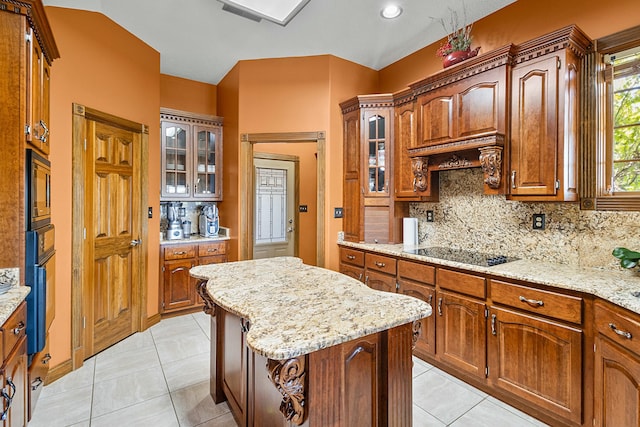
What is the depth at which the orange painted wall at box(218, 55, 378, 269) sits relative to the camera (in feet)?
11.9

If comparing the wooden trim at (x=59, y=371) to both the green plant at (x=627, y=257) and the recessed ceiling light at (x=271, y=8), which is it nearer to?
the recessed ceiling light at (x=271, y=8)

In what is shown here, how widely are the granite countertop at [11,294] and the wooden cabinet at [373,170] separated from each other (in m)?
2.74

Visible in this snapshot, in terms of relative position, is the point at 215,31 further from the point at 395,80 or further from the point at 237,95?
the point at 395,80

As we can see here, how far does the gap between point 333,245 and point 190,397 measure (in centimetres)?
202

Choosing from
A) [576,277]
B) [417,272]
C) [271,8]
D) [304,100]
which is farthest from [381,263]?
[271,8]

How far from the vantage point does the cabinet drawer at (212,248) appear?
397 centimetres

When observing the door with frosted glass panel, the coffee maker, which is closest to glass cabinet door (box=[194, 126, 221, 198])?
the coffee maker

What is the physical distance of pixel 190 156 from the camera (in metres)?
4.11

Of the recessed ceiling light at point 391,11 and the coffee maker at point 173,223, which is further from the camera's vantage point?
the coffee maker at point 173,223

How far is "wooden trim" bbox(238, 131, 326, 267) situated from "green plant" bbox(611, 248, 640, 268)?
8.15 ft

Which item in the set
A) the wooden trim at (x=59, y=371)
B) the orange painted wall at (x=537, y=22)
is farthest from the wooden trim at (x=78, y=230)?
the orange painted wall at (x=537, y=22)

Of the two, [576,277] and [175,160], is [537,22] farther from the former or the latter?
[175,160]

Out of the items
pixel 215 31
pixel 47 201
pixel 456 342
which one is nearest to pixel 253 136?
pixel 215 31

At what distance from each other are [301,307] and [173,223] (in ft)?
10.4
